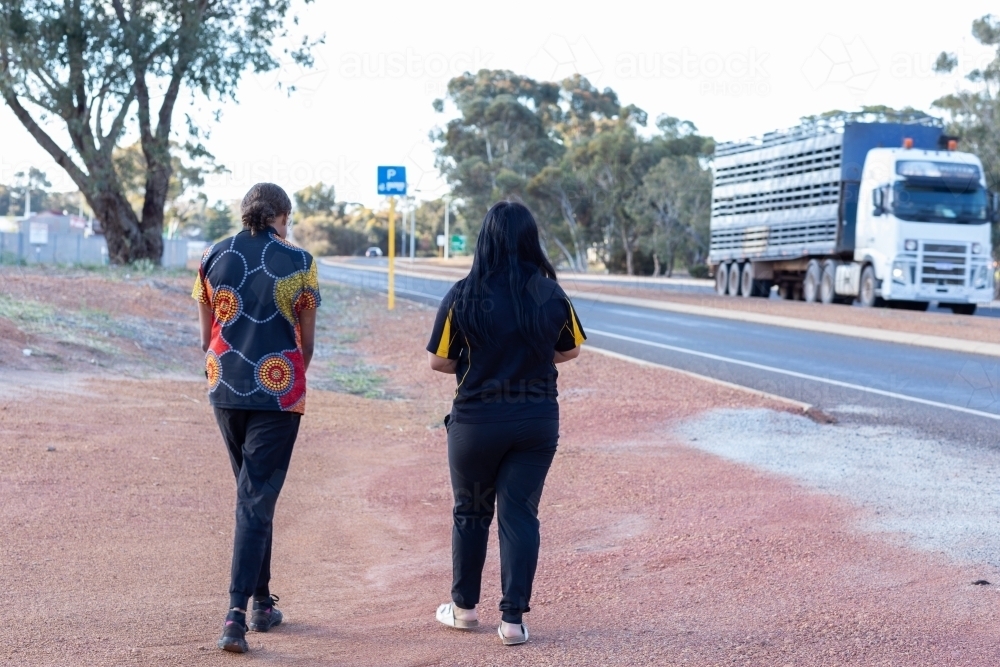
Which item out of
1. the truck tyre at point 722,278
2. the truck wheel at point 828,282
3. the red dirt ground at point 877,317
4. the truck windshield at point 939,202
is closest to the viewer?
the red dirt ground at point 877,317

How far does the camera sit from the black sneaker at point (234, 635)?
15.3 feet

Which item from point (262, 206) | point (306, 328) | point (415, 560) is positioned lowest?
point (415, 560)

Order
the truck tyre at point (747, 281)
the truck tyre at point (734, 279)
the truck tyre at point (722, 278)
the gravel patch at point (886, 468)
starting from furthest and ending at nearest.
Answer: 1. the truck tyre at point (722, 278)
2. the truck tyre at point (734, 279)
3. the truck tyre at point (747, 281)
4. the gravel patch at point (886, 468)

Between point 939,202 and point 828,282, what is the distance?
16.1 ft

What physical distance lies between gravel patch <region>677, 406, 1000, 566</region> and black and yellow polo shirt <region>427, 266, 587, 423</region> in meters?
2.68

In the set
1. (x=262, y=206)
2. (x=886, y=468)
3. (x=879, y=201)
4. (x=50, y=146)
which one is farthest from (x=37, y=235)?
(x=262, y=206)

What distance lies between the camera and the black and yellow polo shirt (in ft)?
15.3

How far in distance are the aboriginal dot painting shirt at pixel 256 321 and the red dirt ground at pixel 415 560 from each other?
1.01m

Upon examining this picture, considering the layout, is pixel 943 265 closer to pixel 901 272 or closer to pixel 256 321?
pixel 901 272

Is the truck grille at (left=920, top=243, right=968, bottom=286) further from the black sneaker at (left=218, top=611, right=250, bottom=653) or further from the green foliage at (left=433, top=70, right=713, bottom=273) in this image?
the green foliage at (left=433, top=70, right=713, bottom=273)

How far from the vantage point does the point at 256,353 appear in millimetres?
4812

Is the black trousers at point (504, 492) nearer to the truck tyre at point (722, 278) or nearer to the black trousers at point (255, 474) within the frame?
the black trousers at point (255, 474)

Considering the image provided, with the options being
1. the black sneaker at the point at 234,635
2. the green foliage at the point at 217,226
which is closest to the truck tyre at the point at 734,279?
the black sneaker at the point at 234,635

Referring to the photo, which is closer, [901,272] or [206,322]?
[206,322]
